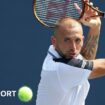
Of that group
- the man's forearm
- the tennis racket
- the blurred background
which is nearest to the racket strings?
the tennis racket

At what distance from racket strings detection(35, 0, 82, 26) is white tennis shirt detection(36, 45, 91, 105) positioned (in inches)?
30.6

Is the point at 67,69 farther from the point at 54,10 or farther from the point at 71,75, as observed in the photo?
the point at 54,10

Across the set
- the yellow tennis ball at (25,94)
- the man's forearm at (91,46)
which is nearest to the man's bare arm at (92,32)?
the man's forearm at (91,46)

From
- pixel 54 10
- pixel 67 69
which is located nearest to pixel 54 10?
pixel 54 10

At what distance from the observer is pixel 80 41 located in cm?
335

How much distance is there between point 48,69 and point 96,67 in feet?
0.98

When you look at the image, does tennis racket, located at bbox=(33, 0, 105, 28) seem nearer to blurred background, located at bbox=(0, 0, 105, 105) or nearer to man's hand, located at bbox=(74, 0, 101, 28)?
man's hand, located at bbox=(74, 0, 101, 28)

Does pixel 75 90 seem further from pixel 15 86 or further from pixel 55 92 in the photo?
pixel 15 86

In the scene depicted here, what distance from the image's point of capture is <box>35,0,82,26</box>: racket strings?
4.25m

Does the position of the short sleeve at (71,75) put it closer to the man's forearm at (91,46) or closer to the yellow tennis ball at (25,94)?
the man's forearm at (91,46)

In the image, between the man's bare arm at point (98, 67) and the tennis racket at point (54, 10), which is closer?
the man's bare arm at point (98, 67)

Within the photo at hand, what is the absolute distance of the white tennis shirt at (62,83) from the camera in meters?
3.36

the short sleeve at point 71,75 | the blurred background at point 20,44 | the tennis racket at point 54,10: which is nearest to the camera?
the short sleeve at point 71,75

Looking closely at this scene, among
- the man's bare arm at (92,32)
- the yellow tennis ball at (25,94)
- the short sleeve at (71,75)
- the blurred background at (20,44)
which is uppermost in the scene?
the man's bare arm at (92,32)
